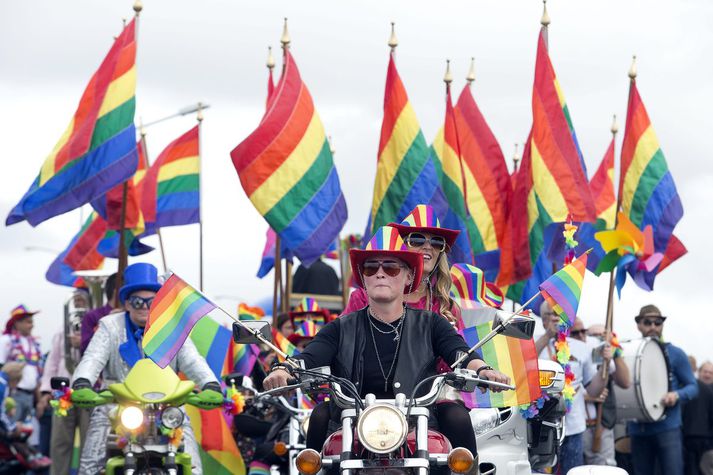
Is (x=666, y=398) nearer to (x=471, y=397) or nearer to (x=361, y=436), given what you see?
(x=471, y=397)

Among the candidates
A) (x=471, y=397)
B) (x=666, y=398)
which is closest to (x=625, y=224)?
(x=666, y=398)

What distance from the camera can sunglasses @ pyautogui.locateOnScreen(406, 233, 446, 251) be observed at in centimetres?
985

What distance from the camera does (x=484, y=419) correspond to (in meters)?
10.1

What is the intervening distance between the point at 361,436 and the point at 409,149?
10759 millimetres

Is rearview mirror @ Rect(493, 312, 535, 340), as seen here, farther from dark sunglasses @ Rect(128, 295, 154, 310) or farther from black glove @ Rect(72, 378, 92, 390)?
dark sunglasses @ Rect(128, 295, 154, 310)

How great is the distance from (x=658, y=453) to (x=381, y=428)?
927cm

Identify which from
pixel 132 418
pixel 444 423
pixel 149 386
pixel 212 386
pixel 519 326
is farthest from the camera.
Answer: pixel 212 386

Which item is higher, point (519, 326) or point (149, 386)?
point (519, 326)

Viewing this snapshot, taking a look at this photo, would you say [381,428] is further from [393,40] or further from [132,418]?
[393,40]

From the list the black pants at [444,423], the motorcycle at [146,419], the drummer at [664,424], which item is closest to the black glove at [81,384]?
the motorcycle at [146,419]

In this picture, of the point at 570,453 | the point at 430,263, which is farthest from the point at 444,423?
the point at 570,453

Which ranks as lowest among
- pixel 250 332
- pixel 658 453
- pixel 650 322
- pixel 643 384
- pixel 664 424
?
pixel 658 453

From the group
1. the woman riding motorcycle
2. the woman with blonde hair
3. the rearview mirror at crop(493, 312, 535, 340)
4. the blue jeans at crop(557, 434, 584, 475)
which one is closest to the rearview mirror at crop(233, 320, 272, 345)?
the woman riding motorcycle

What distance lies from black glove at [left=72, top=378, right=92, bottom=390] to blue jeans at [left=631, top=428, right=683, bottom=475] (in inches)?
282
